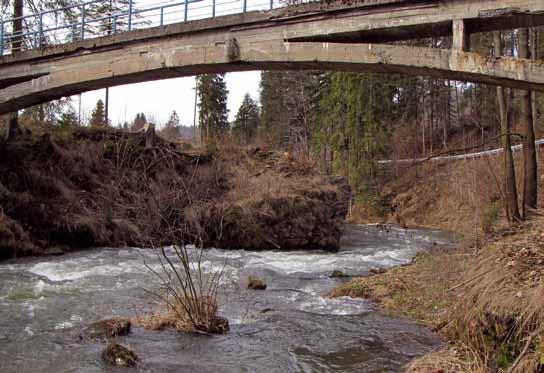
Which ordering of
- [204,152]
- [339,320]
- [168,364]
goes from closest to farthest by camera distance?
[168,364] < [339,320] < [204,152]

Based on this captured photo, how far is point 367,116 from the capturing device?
34625 millimetres

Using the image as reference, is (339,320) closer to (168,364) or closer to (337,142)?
(168,364)

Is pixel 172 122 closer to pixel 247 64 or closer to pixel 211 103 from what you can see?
pixel 211 103

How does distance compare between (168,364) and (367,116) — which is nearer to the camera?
(168,364)

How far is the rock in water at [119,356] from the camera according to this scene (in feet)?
20.4

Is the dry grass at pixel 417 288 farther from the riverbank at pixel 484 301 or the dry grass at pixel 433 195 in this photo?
the dry grass at pixel 433 195

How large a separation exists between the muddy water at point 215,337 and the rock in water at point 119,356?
0.12 m

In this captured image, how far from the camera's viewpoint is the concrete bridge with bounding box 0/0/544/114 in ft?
27.0

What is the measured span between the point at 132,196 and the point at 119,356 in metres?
10.1

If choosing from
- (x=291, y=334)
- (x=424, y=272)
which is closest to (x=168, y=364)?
(x=291, y=334)

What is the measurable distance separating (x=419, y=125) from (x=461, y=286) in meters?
36.4

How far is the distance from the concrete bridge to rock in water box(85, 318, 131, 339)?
5.70 m

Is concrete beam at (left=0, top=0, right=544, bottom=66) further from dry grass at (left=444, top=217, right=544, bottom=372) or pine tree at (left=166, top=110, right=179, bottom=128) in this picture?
pine tree at (left=166, top=110, right=179, bottom=128)

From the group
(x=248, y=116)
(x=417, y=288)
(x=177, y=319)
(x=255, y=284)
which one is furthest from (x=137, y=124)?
(x=248, y=116)
